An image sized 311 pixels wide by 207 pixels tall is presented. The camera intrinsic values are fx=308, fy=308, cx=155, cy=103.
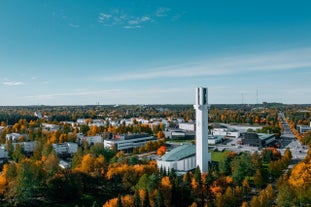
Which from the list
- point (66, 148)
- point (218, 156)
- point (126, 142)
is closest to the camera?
point (218, 156)

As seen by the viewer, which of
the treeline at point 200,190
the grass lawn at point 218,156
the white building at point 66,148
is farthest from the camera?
the white building at point 66,148

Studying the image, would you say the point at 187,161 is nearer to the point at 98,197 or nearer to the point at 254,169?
the point at 254,169

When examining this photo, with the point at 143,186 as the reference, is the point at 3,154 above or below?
below

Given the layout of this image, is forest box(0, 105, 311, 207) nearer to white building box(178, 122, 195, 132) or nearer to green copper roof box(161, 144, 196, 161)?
green copper roof box(161, 144, 196, 161)

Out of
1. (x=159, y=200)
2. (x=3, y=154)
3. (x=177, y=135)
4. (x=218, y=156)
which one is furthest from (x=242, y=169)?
(x=177, y=135)

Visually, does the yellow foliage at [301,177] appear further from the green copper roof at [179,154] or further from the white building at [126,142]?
the white building at [126,142]

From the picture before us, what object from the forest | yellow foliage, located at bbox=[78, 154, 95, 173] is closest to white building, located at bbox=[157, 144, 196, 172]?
the forest

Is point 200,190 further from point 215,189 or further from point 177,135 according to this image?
point 177,135

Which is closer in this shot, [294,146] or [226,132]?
[294,146]

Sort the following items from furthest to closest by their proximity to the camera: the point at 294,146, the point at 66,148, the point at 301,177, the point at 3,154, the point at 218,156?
the point at 294,146
the point at 66,148
the point at 218,156
the point at 3,154
the point at 301,177

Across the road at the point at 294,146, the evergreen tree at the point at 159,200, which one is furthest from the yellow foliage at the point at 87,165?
the road at the point at 294,146
